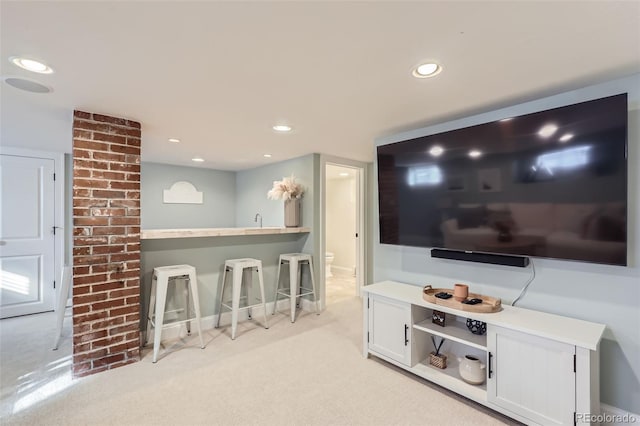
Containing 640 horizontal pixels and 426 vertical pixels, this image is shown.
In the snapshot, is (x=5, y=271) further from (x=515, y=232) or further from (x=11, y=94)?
(x=515, y=232)

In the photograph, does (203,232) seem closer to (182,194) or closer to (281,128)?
(281,128)

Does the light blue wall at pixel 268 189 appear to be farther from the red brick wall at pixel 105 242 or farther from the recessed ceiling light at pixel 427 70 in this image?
the recessed ceiling light at pixel 427 70

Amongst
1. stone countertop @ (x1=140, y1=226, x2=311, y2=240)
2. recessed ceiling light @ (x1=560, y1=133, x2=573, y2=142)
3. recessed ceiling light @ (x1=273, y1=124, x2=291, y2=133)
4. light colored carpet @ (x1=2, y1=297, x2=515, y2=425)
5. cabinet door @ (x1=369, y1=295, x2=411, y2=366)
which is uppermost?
recessed ceiling light @ (x1=273, y1=124, x2=291, y2=133)

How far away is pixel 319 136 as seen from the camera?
309cm

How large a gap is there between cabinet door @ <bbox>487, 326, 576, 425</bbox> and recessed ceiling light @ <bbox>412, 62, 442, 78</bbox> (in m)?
1.62

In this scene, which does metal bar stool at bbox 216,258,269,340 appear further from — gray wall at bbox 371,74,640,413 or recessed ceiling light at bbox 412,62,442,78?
recessed ceiling light at bbox 412,62,442,78

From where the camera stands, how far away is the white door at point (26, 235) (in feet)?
12.0

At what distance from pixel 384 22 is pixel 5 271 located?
5.07 metres

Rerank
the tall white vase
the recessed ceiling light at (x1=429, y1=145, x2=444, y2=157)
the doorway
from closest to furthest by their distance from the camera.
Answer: the recessed ceiling light at (x1=429, y1=145, x2=444, y2=157) < the tall white vase < the doorway

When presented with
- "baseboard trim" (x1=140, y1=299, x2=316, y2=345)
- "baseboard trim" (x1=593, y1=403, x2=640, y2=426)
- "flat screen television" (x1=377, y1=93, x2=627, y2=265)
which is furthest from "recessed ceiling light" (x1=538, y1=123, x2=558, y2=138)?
"baseboard trim" (x1=140, y1=299, x2=316, y2=345)

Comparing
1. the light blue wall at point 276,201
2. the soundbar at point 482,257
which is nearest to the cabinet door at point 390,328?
the soundbar at point 482,257

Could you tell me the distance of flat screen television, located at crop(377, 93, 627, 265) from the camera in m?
1.68

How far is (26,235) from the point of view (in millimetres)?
3781

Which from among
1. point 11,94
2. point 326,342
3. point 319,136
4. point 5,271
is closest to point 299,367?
point 326,342
